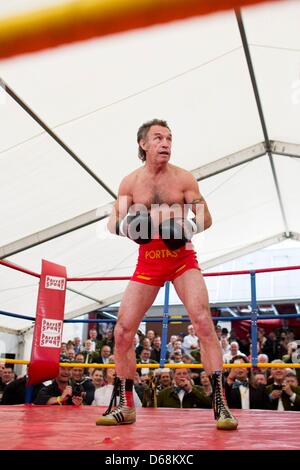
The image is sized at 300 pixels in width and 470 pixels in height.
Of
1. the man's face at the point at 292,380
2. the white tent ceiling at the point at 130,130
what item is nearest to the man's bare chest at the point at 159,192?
the white tent ceiling at the point at 130,130

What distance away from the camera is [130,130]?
5684mm

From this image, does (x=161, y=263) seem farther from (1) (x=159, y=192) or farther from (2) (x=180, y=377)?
(2) (x=180, y=377)

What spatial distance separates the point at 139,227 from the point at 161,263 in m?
0.20

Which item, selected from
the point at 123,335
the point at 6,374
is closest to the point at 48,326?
the point at 123,335

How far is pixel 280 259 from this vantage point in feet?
38.5

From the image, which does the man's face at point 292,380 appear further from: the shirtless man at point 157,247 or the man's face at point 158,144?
the man's face at point 158,144

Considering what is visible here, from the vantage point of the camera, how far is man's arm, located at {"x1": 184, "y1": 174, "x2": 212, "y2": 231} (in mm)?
2021

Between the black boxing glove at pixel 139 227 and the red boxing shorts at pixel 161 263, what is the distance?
0.21 ft

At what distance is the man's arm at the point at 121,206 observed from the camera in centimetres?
211

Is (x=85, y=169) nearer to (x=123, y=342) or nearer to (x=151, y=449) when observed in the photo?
(x=123, y=342)

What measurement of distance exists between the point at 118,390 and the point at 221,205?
21.5ft

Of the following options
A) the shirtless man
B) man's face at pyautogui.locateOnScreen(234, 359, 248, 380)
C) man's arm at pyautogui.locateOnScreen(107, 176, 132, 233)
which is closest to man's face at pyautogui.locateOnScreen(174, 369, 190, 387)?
man's face at pyautogui.locateOnScreen(234, 359, 248, 380)

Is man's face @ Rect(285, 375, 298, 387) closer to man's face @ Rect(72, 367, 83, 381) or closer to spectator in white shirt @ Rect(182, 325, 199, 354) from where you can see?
man's face @ Rect(72, 367, 83, 381)
